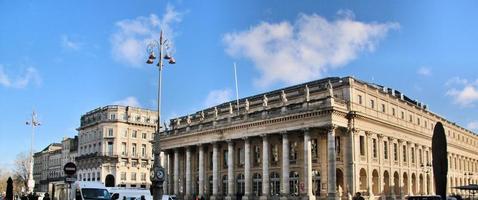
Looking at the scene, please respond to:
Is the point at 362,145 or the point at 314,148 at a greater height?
the point at 362,145

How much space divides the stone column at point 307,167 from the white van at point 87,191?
29.4 m

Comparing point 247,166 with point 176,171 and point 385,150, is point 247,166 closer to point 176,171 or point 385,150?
point 385,150

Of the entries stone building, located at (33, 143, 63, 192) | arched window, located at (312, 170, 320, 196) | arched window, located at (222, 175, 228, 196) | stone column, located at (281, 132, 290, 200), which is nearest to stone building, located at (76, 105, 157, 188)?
stone building, located at (33, 143, 63, 192)

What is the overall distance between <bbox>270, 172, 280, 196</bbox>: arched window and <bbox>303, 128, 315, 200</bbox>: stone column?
696cm

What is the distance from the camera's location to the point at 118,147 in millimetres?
105250

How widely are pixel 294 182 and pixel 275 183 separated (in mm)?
3447

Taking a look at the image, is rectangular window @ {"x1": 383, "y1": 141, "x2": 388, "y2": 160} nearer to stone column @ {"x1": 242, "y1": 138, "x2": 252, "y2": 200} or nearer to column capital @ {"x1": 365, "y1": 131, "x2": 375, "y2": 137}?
column capital @ {"x1": 365, "y1": 131, "x2": 375, "y2": 137}

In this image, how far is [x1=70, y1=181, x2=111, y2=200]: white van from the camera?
33.3 m

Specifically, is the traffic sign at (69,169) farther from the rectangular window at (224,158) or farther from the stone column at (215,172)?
the rectangular window at (224,158)

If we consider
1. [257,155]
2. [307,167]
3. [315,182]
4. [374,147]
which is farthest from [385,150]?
[257,155]

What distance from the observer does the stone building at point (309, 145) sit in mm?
59344

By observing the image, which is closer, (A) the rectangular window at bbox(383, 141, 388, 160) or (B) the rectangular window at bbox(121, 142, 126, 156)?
(A) the rectangular window at bbox(383, 141, 388, 160)

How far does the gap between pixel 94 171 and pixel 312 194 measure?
59.5 m

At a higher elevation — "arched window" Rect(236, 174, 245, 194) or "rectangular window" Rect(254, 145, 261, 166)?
"rectangular window" Rect(254, 145, 261, 166)
